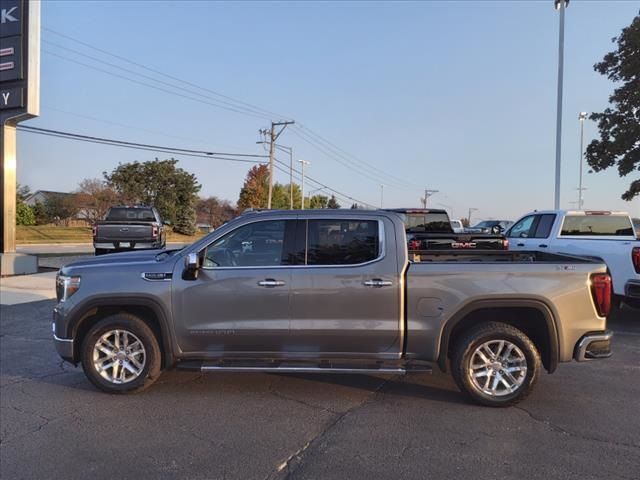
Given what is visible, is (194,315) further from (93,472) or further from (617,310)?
(617,310)

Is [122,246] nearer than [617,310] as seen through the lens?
No

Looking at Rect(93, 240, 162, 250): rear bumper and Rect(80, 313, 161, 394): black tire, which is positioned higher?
Rect(93, 240, 162, 250): rear bumper

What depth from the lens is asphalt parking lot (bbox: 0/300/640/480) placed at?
3.66m

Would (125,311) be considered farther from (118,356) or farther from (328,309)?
(328,309)

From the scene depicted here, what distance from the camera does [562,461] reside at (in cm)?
375

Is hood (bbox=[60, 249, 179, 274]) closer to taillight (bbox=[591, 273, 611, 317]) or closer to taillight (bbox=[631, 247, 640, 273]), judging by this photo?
taillight (bbox=[591, 273, 611, 317])

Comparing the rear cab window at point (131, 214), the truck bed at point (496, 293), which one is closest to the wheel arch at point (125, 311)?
the truck bed at point (496, 293)

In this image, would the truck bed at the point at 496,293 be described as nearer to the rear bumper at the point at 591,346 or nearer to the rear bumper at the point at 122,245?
the rear bumper at the point at 591,346

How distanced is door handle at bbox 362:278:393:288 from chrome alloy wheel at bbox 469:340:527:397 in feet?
3.36

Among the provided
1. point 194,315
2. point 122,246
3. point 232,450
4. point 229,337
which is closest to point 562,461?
point 232,450

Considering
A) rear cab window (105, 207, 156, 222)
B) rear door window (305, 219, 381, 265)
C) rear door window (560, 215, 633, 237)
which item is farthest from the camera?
rear cab window (105, 207, 156, 222)

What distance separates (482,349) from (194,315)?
107 inches

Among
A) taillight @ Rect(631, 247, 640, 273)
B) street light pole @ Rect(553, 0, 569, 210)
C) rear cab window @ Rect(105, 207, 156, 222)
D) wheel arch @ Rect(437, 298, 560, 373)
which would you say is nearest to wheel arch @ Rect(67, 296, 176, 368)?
wheel arch @ Rect(437, 298, 560, 373)

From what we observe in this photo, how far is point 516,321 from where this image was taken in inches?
199
